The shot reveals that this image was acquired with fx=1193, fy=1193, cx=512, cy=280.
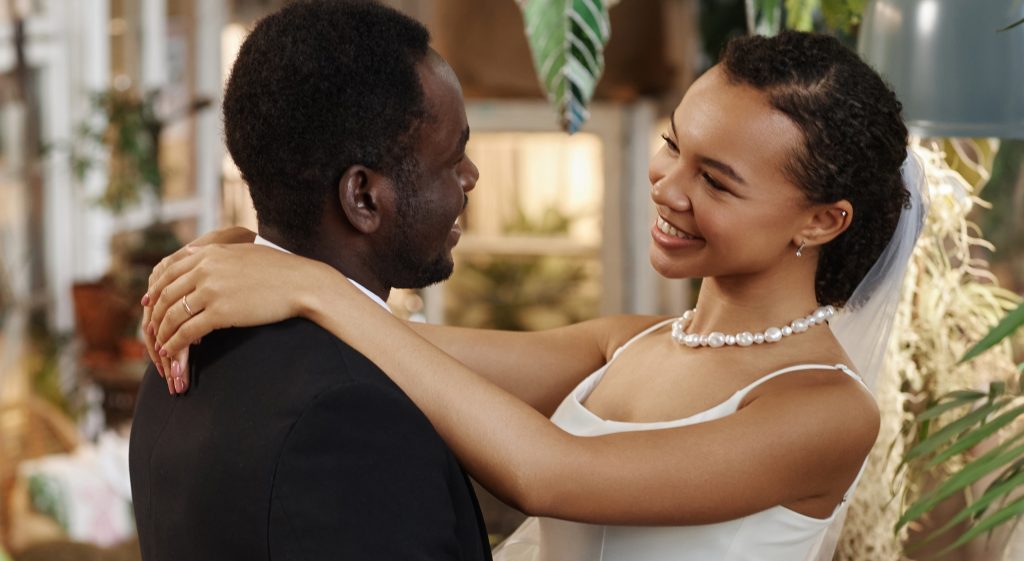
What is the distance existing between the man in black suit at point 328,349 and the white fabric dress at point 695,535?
0.33m

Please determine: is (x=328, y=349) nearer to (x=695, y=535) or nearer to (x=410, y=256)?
(x=410, y=256)

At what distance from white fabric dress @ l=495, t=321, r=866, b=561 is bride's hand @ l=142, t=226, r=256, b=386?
1.67 feet

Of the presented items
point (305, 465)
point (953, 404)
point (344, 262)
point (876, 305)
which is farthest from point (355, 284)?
point (953, 404)

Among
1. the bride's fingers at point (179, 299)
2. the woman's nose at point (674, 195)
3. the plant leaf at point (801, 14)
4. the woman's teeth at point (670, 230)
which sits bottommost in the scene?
the bride's fingers at point (179, 299)

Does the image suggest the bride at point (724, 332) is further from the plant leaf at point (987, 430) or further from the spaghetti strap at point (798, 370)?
the plant leaf at point (987, 430)

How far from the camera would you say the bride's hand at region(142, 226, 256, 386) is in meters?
1.28

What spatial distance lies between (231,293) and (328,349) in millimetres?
123

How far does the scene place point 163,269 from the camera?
1.35 meters

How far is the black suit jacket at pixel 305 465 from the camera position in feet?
3.49

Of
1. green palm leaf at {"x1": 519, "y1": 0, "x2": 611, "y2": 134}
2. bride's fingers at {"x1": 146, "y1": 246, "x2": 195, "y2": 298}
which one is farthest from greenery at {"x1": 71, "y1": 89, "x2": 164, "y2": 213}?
bride's fingers at {"x1": 146, "y1": 246, "x2": 195, "y2": 298}

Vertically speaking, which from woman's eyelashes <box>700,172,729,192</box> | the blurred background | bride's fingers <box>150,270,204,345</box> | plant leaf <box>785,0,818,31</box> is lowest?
the blurred background

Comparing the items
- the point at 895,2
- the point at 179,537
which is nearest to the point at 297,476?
the point at 179,537

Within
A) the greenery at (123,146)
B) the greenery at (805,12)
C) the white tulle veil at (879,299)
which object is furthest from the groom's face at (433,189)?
the greenery at (123,146)

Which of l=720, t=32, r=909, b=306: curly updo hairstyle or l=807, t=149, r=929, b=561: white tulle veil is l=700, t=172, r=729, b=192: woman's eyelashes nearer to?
l=720, t=32, r=909, b=306: curly updo hairstyle
